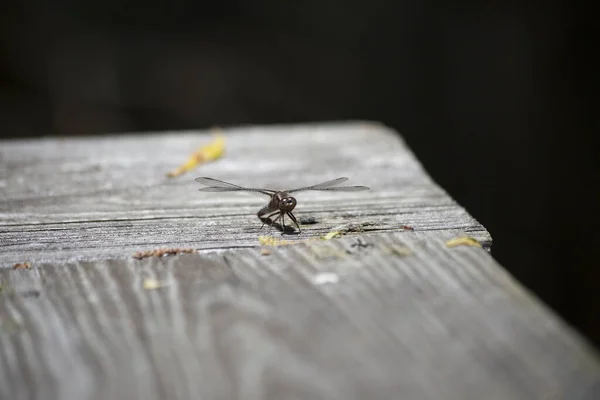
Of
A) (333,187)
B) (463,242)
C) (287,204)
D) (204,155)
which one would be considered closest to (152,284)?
(287,204)

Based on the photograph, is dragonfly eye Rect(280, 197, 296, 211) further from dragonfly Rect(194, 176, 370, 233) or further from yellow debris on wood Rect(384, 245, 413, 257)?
yellow debris on wood Rect(384, 245, 413, 257)

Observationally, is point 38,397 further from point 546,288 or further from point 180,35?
point 180,35

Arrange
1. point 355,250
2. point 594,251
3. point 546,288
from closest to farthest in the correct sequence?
point 355,250, point 594,251, point 546,288

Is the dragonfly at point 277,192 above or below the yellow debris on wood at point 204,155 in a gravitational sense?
above

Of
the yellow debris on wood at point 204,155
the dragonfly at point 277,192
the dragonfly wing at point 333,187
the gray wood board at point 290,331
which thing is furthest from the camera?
the yellow debris on wood at point 204,155

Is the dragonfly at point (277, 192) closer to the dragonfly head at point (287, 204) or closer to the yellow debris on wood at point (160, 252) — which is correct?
the dragonfly head at point (287, 204)

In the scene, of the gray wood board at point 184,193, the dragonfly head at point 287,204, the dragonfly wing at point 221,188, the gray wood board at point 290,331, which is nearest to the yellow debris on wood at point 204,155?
the gray wood board at point 184,193

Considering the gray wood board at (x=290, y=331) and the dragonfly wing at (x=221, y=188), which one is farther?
the dragonfly wing at (x=221, y=188)

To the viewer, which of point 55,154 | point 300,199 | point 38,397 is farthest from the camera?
point 55,154

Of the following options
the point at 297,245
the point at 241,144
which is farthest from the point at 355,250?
the point at 241,144
